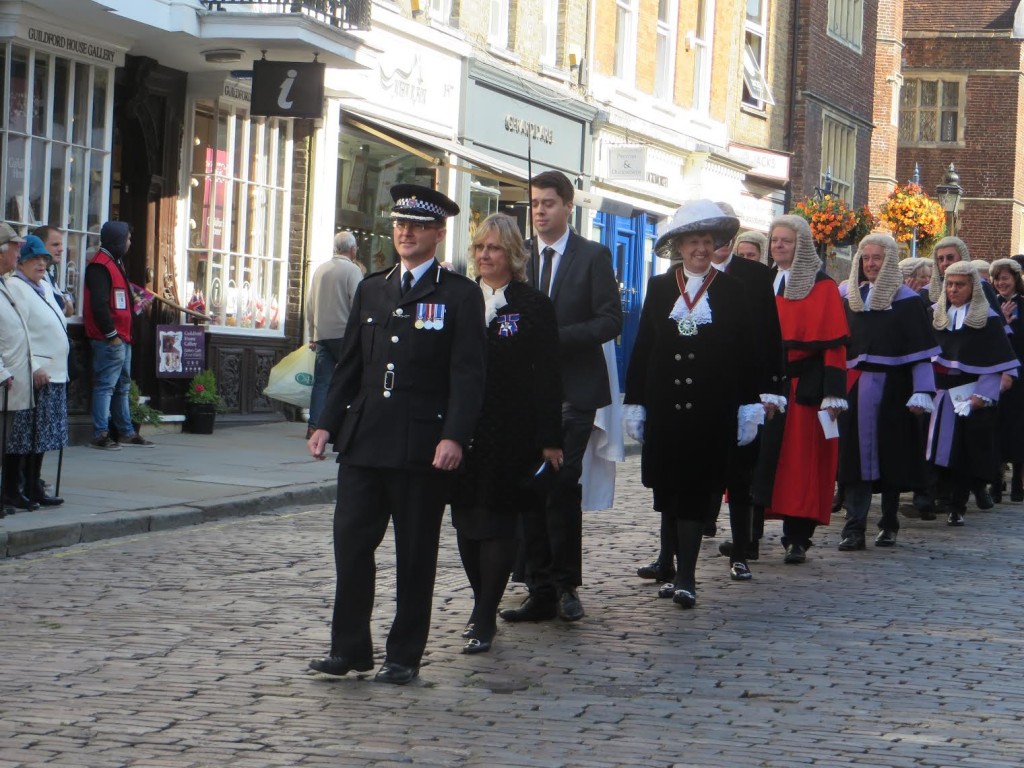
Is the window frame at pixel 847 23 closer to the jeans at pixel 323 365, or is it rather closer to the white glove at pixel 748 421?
the jeans at pixel 323 365

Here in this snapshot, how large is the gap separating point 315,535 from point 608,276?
3.69m

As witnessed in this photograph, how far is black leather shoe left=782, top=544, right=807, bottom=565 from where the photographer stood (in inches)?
424

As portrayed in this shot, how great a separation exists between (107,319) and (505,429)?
8.59 meters

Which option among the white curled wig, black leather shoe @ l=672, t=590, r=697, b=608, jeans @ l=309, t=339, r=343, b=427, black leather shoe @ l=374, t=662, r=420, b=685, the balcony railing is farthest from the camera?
the balcony railing

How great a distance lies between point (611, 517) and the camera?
13031mm

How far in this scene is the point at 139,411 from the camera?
16.7m

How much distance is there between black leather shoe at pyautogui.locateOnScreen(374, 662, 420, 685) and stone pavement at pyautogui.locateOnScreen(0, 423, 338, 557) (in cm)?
404

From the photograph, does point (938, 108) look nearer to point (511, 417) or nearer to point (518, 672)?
point (511, 417)

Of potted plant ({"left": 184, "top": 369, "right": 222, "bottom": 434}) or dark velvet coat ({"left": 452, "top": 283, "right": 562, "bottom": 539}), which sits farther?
potted plant ({"left": 184, "top": 369, "right": 222, "bottom": 434})

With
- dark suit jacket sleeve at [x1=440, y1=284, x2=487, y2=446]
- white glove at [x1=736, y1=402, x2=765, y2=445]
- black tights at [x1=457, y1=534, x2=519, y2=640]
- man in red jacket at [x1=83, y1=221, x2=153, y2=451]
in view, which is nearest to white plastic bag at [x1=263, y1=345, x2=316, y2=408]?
man in red jacket at [x1=83, y1=221, x2=153, y2=451]

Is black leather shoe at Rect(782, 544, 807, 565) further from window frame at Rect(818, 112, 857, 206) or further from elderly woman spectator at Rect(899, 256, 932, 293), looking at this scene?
window frame at Rect(818, 112, 857, 206)

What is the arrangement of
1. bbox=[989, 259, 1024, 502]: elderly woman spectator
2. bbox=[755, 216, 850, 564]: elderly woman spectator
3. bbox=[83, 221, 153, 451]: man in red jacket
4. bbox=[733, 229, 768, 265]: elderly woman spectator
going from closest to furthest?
bbox=[755, 216, 850, 564]: elderly woman spectator, bbox=[733, 229, 768, 265]: elderly woman spectator, bbox=[83, 221, 153, 451]: man in red jacket, bbox=[989, 259, 1024, 502]: elderly woman spectator

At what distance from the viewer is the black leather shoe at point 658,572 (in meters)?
9.59

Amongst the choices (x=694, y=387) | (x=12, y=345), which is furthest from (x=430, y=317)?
(x=12, y=345)
